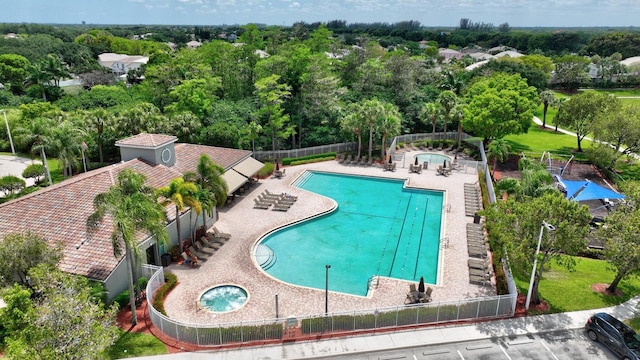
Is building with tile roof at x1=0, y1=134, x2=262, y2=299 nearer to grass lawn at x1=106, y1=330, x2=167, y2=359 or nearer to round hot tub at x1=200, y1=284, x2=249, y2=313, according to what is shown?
grass lawn at x1=106, y1=330, x2=167, y2=359

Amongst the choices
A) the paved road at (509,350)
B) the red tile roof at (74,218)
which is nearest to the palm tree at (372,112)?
the red tile roof at (74,218)

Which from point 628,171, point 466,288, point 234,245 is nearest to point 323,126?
point 234,245

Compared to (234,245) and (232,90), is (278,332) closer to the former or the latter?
(234,245)

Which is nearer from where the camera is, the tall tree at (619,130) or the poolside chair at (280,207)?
the poolside chair at (280,207)

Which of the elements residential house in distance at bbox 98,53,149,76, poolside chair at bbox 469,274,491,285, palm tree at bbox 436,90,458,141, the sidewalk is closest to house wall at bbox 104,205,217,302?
the sidewalk

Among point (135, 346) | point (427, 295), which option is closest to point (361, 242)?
point (427, 295)

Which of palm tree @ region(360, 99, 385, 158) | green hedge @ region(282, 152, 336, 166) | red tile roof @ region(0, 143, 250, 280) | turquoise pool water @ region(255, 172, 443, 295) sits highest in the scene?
palm tree @ region(360, 99, 385, 158)

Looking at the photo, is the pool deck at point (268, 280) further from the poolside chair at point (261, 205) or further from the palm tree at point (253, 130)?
the palm tree at point (253, 130)
